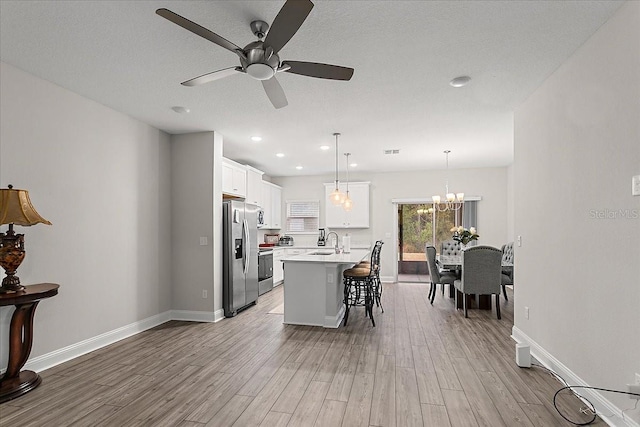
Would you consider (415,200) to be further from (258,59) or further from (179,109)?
(258,59)

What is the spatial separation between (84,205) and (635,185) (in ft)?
15.0

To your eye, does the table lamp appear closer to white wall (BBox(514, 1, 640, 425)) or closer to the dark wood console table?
the dark wood console table

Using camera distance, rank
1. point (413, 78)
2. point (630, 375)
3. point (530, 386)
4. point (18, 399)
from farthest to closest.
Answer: point (413, 78), point (530, 386), point (18, 399), point (630, 375)

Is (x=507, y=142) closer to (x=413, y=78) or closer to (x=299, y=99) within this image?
(x=413, y=78)

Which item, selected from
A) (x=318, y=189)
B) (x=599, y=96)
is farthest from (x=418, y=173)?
(x=599, y=96)

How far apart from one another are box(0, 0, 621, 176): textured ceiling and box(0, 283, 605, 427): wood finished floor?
264 cm

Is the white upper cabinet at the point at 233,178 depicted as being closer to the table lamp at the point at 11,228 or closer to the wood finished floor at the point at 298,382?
the wood finished floor at the point at 298,382

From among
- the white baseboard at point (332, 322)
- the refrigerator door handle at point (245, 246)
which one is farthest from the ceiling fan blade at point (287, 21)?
the refrigerator door handle at point (245, 246)

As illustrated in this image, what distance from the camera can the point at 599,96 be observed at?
242 cm

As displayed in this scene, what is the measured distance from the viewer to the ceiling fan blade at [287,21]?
1.68 meters

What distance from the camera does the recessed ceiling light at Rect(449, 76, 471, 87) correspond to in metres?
3.18

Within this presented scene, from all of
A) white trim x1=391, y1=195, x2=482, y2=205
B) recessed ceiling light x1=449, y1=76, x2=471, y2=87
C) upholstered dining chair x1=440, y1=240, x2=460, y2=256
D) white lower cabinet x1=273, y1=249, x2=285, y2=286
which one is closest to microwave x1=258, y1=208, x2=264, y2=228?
white lower cabinet x1=273, y1=249, x2=285, y2=286

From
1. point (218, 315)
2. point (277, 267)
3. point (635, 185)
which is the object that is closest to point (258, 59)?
point (635, 185)

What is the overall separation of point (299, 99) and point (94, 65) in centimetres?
185
